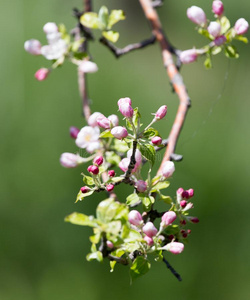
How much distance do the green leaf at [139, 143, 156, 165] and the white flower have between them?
0.68ft

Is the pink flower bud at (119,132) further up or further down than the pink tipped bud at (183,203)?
further up

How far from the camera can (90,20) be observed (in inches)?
43.5

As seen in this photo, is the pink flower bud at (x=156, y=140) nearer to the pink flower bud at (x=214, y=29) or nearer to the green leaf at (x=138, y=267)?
the green leaf at (x=138, y=267)

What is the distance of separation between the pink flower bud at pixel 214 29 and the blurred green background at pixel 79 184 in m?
1.27

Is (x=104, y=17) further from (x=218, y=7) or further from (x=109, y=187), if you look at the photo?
(x=109, y=187)

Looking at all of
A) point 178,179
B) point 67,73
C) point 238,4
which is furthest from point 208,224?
point 238,4

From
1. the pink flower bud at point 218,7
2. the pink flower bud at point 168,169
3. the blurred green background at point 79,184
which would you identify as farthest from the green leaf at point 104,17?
the blurred green background at point 79,184

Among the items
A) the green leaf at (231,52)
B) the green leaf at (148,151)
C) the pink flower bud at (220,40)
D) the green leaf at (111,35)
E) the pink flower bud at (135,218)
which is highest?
the green leaf at (111,35)

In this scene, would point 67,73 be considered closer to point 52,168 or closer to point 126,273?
point 52,168

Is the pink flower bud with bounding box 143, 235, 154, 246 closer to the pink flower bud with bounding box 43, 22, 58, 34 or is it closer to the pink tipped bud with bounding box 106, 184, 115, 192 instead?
the pink tipped bud with bounding box 106, 184, 115, 192

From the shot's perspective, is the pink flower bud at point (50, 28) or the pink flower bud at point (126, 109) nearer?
the pink flower bud at point (126, 109)

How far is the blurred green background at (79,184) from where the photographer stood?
217 cm

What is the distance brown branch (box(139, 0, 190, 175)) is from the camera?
0.89m

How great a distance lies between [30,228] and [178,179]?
65 centimetres
